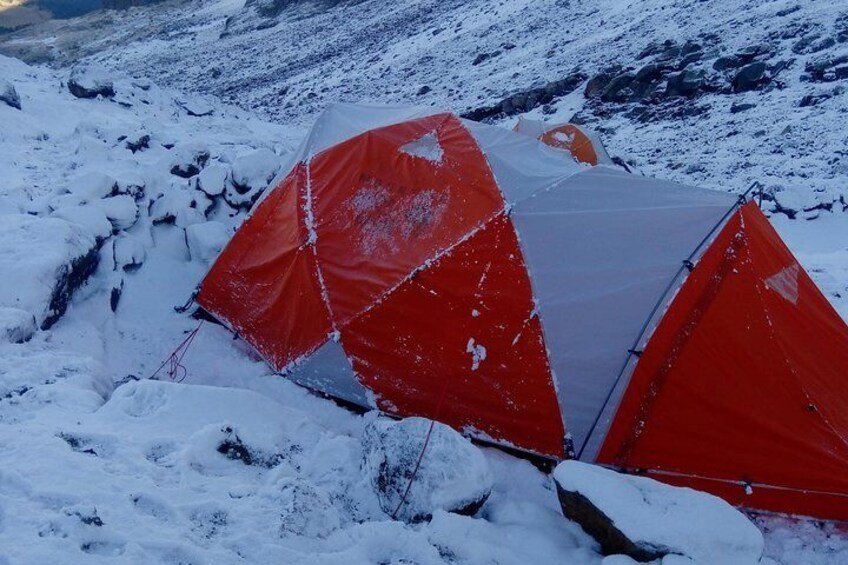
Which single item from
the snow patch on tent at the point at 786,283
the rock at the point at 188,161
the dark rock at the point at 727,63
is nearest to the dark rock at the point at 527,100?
the dark rock at the point at 727,63

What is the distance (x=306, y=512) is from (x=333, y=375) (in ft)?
4.76

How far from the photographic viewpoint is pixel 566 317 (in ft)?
13.4

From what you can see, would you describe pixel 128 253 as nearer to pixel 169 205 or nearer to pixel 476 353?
pixel 169 205

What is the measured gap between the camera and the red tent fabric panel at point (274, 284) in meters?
4.68

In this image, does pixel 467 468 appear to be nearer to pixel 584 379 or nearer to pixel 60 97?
pixel 584 379

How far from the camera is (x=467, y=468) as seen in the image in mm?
3451

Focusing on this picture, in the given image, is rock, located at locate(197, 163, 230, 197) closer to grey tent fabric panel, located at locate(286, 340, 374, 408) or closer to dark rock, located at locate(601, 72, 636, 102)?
grey tent fabric panel, located at locate(286, 340, 374, 408)

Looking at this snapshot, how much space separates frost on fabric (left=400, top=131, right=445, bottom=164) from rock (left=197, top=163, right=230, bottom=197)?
2783 millimetres

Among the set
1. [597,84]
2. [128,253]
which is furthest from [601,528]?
[597,84]

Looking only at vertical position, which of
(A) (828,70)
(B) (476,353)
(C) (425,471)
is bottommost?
(C) (425,471)

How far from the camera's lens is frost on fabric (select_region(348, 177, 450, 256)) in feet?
14.7

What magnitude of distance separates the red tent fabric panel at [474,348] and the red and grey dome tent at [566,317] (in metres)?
0.01

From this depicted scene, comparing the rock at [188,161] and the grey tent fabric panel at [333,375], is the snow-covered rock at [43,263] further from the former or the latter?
the rock at [188,161]

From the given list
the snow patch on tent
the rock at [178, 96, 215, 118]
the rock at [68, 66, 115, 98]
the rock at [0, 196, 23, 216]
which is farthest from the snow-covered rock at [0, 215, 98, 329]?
the rock at [178, 96, 215, 118]
